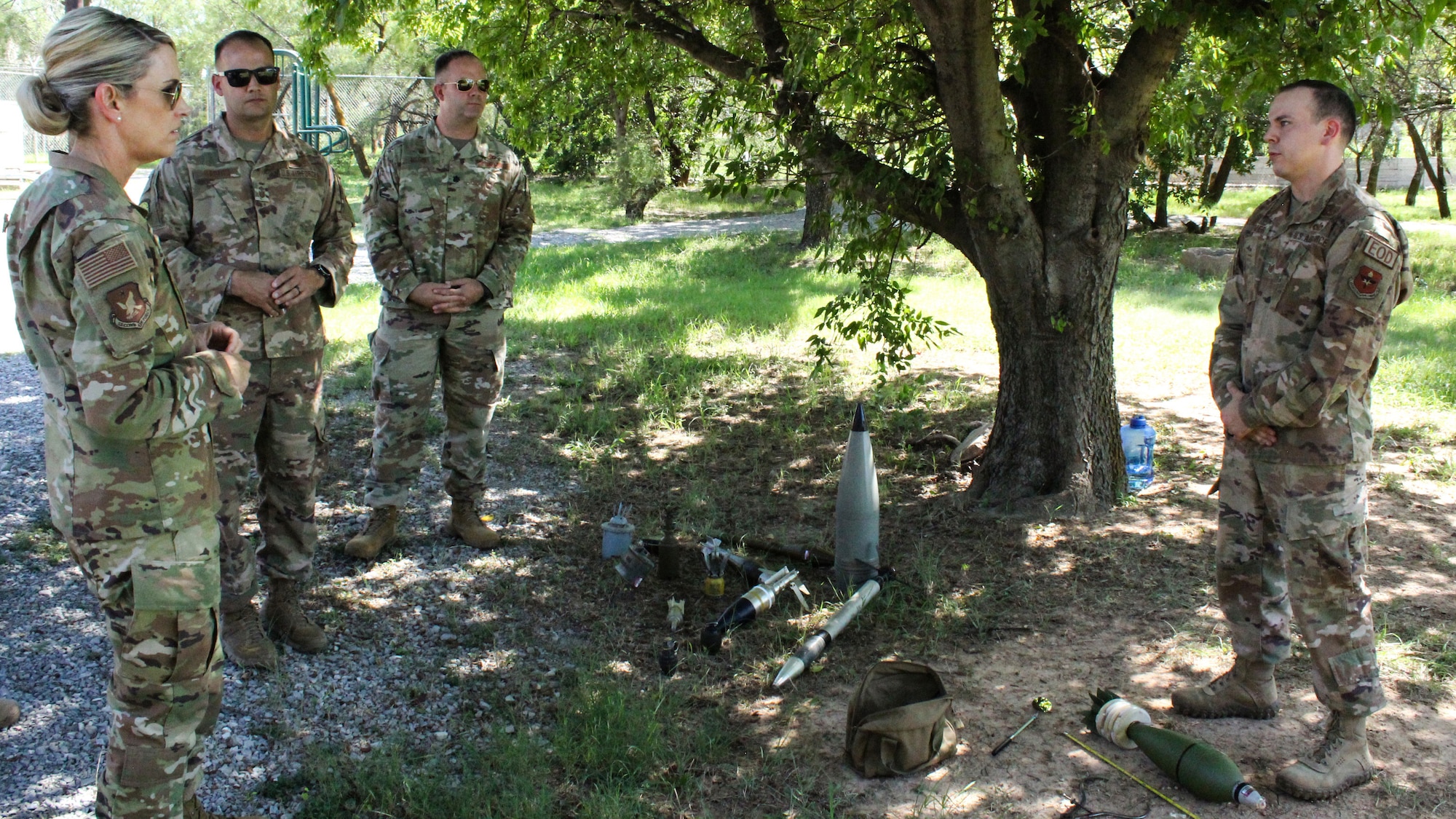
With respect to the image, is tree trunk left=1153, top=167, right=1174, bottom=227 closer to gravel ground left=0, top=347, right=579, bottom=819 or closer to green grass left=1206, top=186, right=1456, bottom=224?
green grass left=1206, top=186, right=1456, bottom=224

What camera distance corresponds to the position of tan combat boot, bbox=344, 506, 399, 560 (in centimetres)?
530

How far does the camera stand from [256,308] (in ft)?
13.8

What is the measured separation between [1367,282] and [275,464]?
394 cm

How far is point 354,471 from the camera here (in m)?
6.57

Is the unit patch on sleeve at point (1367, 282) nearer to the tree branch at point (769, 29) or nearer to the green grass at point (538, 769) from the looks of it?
the green grass at point (538, 769)

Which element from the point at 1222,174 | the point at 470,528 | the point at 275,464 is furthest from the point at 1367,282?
the point at 1222,174

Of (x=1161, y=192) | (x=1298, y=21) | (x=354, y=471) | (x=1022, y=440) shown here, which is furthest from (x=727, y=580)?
(x=1161, y=192)

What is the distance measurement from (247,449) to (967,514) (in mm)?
3677

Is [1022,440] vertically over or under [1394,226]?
under

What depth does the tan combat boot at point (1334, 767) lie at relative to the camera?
11.3 ft

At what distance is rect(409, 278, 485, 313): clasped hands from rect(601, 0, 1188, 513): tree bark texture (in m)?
1.80

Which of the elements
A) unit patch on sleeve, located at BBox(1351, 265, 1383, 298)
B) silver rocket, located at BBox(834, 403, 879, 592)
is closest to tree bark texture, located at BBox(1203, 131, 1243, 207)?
silver rocket, located at BBox(834, 403, 879, 592)

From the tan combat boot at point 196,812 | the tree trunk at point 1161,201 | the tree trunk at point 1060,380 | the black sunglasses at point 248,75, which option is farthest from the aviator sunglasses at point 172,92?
the tree trunk at point 1161,201

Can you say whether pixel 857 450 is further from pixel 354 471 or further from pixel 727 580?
pixel 354 471
